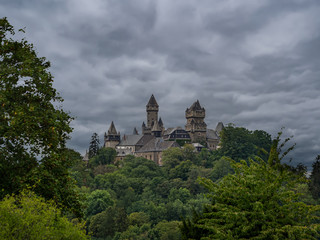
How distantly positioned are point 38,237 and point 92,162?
4626 inches

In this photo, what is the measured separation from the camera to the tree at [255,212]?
18.1 metres

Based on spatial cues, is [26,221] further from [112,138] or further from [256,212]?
[112,138]

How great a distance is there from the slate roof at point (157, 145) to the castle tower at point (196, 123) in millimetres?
10492

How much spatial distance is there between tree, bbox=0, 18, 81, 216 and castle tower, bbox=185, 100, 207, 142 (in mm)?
125097

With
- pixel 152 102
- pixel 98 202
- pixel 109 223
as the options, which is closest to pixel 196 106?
pixel 152 102

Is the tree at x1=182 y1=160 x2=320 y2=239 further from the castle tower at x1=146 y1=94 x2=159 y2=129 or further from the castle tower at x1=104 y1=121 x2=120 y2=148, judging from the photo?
the castle tower at x1=146 y1=94 x2=159 y2=129

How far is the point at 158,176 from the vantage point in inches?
4894

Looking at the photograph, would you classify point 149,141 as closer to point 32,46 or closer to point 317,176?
point 317,176

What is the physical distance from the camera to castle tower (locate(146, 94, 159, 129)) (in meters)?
176

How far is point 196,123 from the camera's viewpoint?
15125cm

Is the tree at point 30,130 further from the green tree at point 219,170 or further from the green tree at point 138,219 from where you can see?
the green tree at point 219,170

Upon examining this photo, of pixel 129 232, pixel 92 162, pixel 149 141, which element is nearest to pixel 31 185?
pixel 129 232

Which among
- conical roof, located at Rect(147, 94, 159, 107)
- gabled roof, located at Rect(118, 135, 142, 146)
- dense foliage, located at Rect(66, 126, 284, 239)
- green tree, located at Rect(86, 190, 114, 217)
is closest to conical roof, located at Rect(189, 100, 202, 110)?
gabled roof, located at Rect(118, 135, 142, 146)

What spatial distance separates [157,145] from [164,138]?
6.87m
